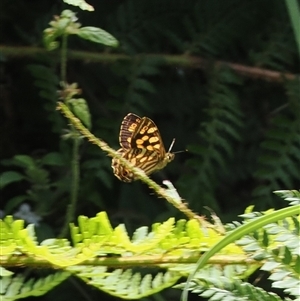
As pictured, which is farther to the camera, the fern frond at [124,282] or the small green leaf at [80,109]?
the small green leaf at [80,109]

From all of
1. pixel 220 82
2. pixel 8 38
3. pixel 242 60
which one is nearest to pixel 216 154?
pixel 220 82

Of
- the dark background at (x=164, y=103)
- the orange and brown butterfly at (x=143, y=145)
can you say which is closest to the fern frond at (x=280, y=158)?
the dark background at (x=164, y=103)

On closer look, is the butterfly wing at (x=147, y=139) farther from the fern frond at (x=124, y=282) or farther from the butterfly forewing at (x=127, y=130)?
the fern frond at (x=124, y=282)

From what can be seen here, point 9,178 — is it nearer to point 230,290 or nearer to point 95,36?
point 95,36

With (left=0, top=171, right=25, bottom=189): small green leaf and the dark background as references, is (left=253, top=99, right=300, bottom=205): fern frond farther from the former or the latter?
(left=0, top=171, right=25, bottom=189): small green leaf

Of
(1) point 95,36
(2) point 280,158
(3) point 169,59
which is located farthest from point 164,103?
(1) point 95,36

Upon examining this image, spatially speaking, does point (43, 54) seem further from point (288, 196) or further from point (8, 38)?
point (288, 196)
